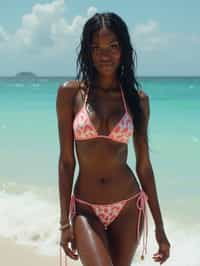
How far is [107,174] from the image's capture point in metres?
2.82

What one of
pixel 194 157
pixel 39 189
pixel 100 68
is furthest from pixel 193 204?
pixel 100 68

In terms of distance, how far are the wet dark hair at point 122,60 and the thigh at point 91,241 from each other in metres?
0.62

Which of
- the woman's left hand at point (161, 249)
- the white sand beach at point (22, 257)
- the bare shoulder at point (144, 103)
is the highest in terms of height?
the bare shoulder at point (144, 103)

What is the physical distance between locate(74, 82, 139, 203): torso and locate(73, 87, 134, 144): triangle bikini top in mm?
22

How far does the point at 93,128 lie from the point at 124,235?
0.63 metres

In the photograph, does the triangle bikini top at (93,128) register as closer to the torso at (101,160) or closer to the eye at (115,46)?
the torso at (101,160)

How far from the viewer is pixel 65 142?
280cm

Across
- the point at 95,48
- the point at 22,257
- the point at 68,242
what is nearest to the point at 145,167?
the point at 68,242

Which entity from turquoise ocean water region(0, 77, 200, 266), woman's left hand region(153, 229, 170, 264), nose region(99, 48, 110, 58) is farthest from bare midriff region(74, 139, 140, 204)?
turquoise ocean water region(0, 77, 200, 266)

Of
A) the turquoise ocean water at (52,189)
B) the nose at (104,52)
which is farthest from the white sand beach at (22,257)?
the nose at (104,52)

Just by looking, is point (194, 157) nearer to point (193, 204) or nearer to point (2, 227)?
point (193, 204)

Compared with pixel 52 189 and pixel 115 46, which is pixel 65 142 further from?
pixel 52 189

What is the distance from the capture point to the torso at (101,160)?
2777 millimetres

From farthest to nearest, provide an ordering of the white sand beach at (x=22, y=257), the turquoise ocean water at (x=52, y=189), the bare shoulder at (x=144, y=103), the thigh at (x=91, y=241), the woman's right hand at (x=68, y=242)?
the turquoise ocean water at (x=52, y=189) < the white sand beach at (x=22, y=257) < the bare shoulder at (x=144, y=103) < the woman's right hand at (x=68, y=242) < the thigh at (x=91, y=241)
